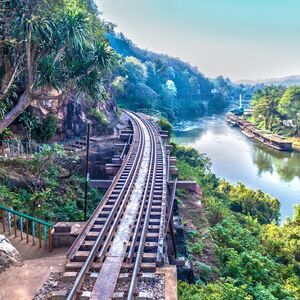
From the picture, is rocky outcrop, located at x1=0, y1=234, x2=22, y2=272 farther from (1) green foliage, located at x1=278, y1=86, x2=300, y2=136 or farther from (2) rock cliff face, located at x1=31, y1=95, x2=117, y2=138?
(1) green foliage, located at x1=278, y1=86, x2=300, y2=136

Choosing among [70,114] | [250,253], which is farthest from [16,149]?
[250,253]

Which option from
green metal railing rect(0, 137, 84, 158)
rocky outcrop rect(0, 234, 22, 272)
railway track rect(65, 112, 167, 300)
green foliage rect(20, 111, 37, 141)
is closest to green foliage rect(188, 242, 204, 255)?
railway track rect(65, 112, 167, 300)

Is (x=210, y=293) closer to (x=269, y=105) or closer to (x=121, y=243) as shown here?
(x=121, y=243)

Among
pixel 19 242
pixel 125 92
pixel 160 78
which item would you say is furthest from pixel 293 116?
pixel 19 242

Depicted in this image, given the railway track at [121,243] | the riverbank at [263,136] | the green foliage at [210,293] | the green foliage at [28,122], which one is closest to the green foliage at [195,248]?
the railway track at [121,243]

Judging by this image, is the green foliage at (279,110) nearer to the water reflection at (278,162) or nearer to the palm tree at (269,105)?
the palm tree at (269,105)

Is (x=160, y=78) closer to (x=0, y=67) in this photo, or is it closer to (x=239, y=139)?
(x=239, y=139)
